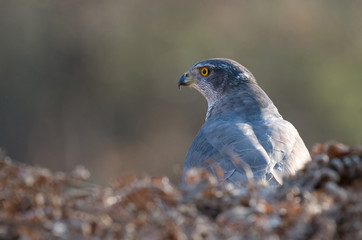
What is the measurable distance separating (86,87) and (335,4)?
11.6 metres

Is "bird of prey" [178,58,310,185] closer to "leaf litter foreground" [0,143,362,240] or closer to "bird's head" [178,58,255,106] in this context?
"bird's head" [178,58,255,106]

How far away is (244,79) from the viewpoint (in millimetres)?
7449

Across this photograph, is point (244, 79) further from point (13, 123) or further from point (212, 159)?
point (13, 123)

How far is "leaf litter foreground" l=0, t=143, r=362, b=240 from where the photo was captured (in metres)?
2.38

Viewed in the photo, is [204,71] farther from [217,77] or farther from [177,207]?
[177,207]

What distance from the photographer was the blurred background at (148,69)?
82.9ft

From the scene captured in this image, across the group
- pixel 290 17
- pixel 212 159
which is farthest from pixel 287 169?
pixel 290 17

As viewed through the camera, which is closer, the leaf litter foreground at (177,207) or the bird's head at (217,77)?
the leaf litter foreground at (177,207)

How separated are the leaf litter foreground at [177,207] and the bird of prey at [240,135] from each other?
3.90 feet

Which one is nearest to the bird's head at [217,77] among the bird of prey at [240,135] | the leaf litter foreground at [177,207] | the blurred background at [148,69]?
the bird of prey at [240,135]

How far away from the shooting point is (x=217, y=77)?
7699 mm

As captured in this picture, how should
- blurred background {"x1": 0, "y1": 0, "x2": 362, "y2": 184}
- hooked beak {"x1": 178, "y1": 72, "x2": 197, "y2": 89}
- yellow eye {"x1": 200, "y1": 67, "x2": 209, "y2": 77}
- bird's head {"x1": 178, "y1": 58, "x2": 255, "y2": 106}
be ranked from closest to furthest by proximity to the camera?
1. bird's head {"x1": 178, "y1": 58, "x2": 255, "y2": 106}
2. yellow eye {"x1": 200, "y1": 67, "x2": 209, "y2": 77}
3. hooked beak {"x1": 178, "y1": 72, "x2": 197, "y2": 89}
4. blurred background {"x1": 0, "y1": 0, "x2": 362, "y2": 184}

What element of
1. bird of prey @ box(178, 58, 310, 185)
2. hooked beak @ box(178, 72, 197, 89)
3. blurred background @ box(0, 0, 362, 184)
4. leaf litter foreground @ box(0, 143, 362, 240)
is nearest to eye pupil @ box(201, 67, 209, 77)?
bird of prey @ box(178, 58, 310, 185)

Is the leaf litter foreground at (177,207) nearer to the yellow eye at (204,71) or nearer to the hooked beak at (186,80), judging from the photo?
the yellow eye at (204,71)
